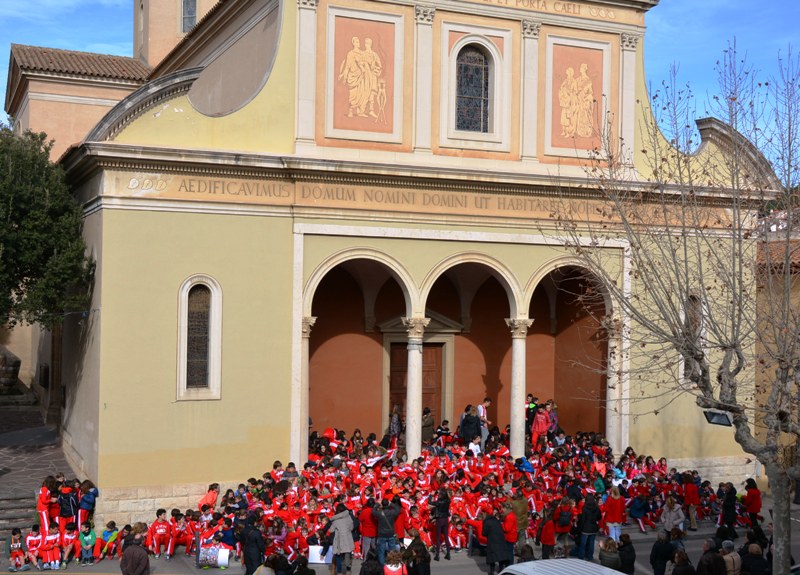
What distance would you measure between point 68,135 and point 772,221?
23471 mm

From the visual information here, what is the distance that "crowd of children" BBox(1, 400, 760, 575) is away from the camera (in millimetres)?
17109

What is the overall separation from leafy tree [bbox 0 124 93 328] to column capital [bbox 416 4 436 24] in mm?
8226

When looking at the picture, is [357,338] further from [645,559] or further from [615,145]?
[645,559]

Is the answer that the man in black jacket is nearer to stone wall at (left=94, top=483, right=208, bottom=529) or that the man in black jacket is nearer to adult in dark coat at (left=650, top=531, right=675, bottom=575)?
adult in dark coat at (left=650, top=531, right=675, bottom=575)

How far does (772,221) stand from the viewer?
14.6m

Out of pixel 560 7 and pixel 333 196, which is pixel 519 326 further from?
pixel 560 7

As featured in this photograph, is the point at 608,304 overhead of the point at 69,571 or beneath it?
overhead

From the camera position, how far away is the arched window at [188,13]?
3497 centimetres

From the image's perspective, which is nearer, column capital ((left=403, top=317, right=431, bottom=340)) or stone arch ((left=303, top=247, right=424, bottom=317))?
stone arch ((left=303, top=247, right=424, bottom=317))

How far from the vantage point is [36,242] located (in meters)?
20.0

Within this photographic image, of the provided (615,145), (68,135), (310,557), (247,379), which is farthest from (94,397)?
(68,135)

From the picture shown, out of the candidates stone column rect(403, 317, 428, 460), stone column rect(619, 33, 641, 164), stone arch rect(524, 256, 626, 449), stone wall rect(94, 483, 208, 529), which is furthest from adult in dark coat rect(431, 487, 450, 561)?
stone column rect(619, 33, 641, 164)

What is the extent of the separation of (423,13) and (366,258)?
17.7 ft

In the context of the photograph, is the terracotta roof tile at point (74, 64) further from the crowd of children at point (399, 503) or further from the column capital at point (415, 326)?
the crowd of children at point (399, 503)
